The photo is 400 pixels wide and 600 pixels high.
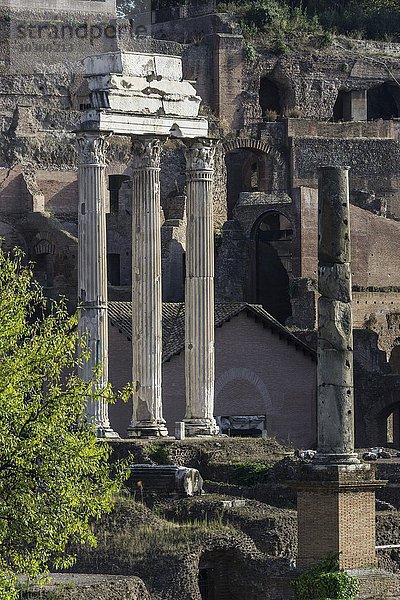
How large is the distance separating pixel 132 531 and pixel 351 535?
13.4 ft

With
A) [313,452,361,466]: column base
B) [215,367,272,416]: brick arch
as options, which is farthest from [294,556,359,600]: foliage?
[215,367,272,416]: brick arch

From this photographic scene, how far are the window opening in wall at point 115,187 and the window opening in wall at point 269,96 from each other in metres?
8.47

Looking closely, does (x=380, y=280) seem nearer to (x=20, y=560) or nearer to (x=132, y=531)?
(x=132, y=531)

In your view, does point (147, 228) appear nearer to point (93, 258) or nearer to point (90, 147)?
point (93, 258)

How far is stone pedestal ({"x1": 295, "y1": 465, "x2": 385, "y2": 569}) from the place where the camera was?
31594 mm

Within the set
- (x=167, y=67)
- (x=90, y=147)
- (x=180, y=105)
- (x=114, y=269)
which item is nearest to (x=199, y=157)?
(x=180, y=105)

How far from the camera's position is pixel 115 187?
65625 mm

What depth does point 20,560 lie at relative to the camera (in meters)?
28.1

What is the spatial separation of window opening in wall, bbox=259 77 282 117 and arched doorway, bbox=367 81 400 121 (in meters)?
3.76

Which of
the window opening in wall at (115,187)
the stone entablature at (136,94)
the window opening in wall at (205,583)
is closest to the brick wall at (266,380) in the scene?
the stone entablature at (136,94)

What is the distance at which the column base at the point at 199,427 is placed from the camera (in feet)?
145

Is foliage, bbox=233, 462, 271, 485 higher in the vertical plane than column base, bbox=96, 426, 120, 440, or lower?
lower

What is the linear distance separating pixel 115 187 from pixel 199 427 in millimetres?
22059

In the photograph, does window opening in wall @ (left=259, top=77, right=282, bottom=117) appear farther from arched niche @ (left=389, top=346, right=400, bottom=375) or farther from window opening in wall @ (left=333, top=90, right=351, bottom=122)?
arched niche @ (left=389, top=346, right=400, bottom=375)
